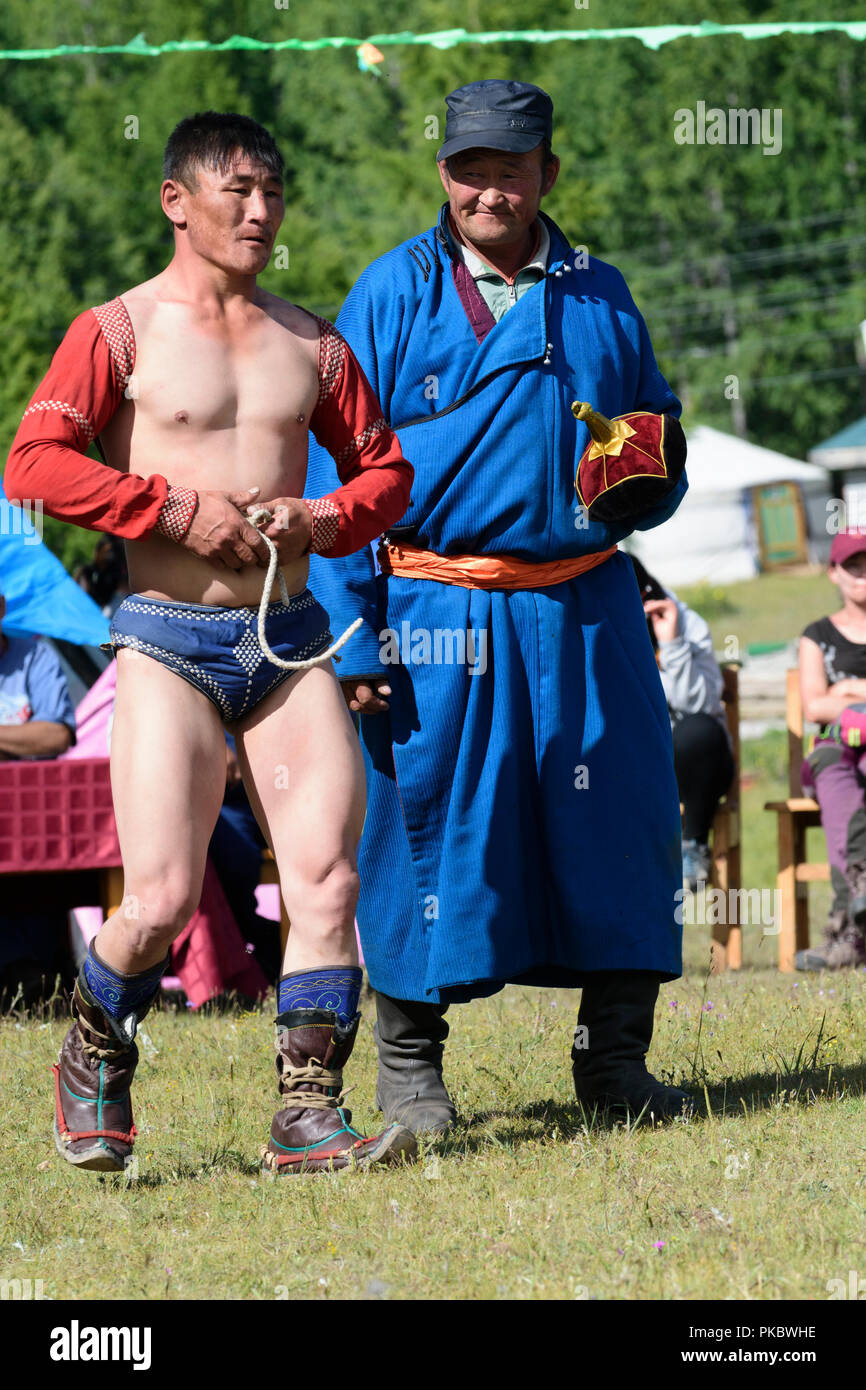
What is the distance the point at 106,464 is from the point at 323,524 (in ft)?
1.53

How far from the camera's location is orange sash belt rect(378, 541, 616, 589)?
423 cm

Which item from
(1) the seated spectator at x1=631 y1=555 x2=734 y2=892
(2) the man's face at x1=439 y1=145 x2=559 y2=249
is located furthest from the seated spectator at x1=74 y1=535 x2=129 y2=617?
(2) the man's face at x1=439 y1=145 x2=559 y2=249

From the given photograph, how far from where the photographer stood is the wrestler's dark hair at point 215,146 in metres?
3.70

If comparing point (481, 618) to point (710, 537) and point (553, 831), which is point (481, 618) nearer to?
point (553, 831)

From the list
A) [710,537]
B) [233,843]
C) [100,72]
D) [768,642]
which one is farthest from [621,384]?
[100,72]

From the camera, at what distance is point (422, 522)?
4258 millimetres

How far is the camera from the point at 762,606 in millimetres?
34406

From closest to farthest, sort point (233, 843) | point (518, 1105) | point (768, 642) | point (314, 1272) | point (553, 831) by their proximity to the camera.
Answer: point (314, 1272) < point (553, 831) < point (518, 1105) < point (233, 843) < point (768, 642)

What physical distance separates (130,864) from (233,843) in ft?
11.6

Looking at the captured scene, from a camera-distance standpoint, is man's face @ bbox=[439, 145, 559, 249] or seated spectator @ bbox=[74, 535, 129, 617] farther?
seated spectator @ bbox=[74, 535, 129, 617]

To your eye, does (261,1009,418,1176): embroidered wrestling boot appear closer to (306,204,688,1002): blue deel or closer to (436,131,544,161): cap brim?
(306,204,688,1002): blue deel

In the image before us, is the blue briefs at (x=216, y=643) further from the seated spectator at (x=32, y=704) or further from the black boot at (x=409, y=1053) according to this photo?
the seated spectator at (x=32, y=704)

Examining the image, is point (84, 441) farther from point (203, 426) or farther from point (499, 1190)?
point (499, 1190)

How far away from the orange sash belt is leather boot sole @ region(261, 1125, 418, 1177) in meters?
1.27
